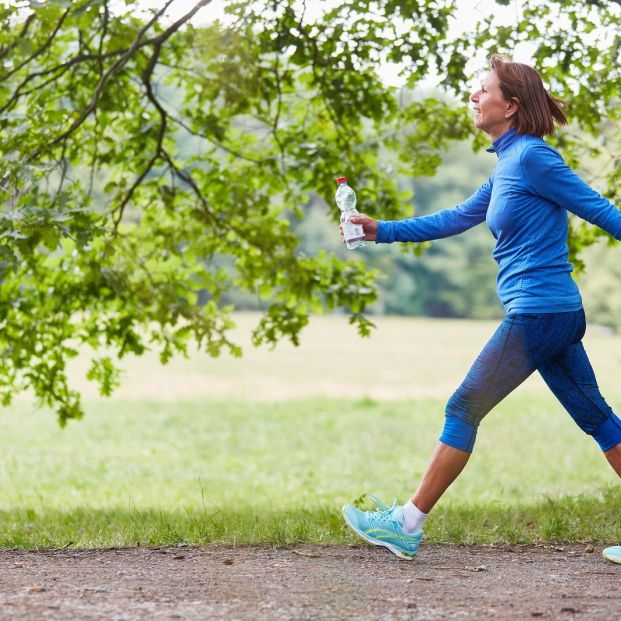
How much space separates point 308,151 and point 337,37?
997 mm

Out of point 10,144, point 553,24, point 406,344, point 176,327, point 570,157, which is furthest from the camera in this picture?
point 406,344

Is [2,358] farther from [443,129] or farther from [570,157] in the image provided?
[570,157]

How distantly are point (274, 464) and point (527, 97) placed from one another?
504 inches

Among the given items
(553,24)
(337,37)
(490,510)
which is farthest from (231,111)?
(490,510)

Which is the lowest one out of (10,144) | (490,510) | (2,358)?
(490,510)

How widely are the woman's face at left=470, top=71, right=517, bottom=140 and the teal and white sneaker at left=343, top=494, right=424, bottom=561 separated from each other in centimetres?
164

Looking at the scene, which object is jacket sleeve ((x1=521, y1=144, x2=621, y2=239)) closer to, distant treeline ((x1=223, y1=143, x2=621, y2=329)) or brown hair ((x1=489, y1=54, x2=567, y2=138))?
brown hair ((x1=489, y1=54, x2=567, y2=138))

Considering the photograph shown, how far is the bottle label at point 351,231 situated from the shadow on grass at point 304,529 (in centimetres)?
144

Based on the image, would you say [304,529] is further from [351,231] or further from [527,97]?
[527,97]

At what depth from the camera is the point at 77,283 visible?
7.33 m

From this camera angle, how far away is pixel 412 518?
4055mm

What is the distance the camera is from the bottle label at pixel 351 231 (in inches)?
163

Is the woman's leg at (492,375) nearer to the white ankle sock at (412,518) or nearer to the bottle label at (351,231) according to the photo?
the white ankle sock at (412,518)

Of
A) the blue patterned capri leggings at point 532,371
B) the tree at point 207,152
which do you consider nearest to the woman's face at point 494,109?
the blue patterned capri leggings at point 532,371
